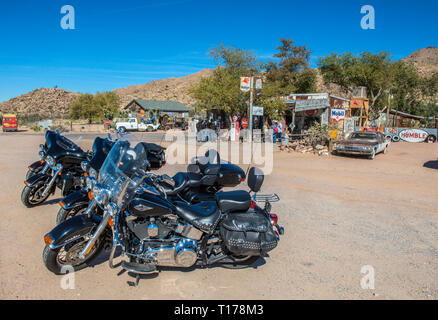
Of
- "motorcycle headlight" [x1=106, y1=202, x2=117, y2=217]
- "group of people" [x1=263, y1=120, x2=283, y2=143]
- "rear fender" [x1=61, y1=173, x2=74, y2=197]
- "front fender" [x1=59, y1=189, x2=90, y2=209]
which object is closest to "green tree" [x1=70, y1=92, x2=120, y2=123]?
"group of people" [x1=263, y1=120, x2=283, y2=143]

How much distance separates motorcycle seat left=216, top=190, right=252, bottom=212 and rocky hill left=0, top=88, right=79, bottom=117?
85163 millimetres

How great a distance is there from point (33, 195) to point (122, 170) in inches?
145

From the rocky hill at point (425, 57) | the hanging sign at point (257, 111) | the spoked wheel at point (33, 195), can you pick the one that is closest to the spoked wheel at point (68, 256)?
the spoked wheel at point (33, 195)

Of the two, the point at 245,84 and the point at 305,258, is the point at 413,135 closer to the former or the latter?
the point at 245,84

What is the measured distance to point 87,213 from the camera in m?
3.46

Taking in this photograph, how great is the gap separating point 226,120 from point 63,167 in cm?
2393

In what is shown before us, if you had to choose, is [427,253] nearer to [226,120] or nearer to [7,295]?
[7,295]

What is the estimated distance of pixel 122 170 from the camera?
3.22 meters

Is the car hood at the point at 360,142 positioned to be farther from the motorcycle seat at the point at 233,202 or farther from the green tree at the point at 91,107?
the green tree at the point at 91,107

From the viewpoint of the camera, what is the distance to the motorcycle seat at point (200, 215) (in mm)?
3283

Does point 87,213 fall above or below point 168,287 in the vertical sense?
above

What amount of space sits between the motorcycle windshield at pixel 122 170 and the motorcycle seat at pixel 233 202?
920 mm

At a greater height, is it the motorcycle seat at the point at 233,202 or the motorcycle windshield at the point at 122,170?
the motorcycle windshield at the point at 122,170
